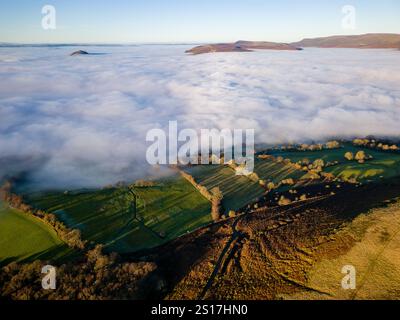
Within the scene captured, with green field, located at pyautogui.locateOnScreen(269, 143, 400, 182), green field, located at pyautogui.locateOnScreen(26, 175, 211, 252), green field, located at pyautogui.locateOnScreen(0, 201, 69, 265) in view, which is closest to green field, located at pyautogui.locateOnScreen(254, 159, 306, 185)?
green field, located at pyautogui.locateOnScreen(269, 143, 400, 182)

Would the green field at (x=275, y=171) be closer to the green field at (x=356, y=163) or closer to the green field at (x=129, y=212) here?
the green field at (x=356, y=163)

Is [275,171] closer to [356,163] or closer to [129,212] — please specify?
[356,163]

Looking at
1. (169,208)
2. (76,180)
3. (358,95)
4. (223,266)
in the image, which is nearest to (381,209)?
(223,266)

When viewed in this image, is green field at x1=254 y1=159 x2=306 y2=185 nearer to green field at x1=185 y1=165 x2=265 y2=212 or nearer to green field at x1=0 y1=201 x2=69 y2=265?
green field at x1=185 y1=165 x2=265 y2=212

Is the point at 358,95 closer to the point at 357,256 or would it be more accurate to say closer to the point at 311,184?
the point at 311,184

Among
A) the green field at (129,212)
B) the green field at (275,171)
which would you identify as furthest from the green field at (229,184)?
the green field at (275,171)

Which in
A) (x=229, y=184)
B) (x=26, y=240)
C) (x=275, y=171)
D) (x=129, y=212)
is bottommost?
(x=26, y=240)

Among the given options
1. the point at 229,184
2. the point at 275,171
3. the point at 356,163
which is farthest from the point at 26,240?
the point at 356,163
